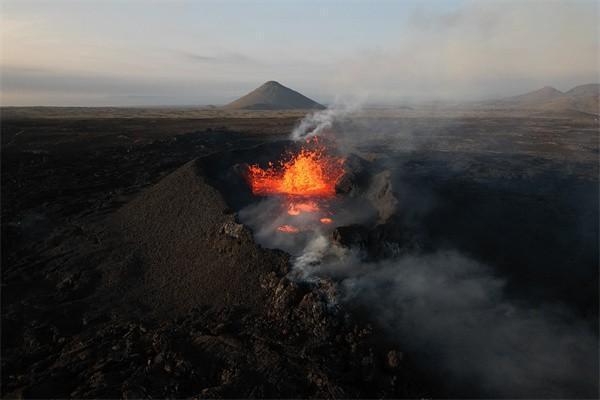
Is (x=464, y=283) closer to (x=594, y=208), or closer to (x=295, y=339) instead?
(x=295, y=339)

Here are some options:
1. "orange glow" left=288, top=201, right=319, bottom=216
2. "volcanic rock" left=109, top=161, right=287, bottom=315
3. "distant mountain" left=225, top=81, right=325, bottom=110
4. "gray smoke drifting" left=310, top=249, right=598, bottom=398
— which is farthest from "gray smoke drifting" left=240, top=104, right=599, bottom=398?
"distant mountain" left=225, top=81, right=325, bottom=110

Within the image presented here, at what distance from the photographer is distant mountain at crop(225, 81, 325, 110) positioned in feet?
533

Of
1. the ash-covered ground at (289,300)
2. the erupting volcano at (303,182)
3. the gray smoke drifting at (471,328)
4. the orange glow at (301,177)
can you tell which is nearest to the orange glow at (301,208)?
the erupting volcano at (303,182)

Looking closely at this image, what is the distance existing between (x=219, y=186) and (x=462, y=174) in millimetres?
16098

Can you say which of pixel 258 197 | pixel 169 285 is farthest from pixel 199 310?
pixel 258 197

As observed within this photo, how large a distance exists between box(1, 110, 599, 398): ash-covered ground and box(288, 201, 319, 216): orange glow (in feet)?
7.55

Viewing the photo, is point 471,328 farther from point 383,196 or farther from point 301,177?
point 301,177

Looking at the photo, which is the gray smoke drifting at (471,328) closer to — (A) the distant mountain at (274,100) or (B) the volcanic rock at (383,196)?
(B) the volcanic rock at (383,196)

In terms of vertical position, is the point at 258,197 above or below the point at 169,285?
above

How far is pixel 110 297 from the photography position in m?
11.7

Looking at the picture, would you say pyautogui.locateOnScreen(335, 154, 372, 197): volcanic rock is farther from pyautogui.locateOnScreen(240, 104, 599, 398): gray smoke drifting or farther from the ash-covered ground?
pyautogui.locateOnScreen(240, 104, 599, 398): gray smoke drifting

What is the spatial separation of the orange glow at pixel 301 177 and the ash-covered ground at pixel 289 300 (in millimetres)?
1435

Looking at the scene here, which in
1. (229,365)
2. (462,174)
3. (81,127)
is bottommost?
(229,365)

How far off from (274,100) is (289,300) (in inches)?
6682
